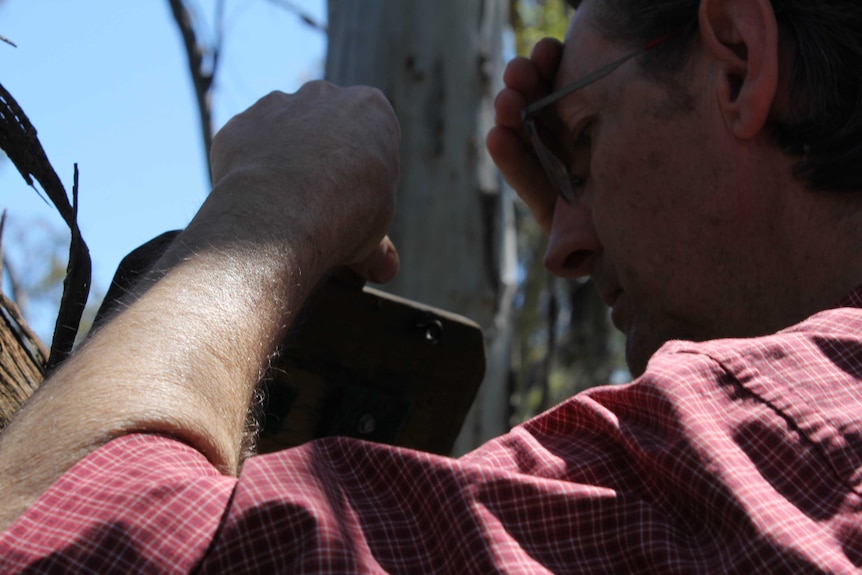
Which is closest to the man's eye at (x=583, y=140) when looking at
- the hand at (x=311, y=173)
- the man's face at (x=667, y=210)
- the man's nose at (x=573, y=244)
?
the man's face at (x=667, y=210)

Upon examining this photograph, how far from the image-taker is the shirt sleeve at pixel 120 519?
0.85 m

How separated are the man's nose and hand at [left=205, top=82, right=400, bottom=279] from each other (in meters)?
0.49

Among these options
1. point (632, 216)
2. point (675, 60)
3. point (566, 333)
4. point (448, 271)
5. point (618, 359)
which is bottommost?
point (618, 359)

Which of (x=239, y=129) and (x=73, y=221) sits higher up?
(x=239, y=129)

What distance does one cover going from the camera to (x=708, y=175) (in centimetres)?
171

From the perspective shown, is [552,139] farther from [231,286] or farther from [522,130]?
[231,286]

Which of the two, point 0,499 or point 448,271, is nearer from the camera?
point 0,499

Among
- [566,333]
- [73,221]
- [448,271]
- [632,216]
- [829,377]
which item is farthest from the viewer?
[566,333]

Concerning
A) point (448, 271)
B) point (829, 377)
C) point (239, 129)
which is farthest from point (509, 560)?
point (448, 271)

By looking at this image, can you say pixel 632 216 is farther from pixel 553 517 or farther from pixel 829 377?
pixel 553 517

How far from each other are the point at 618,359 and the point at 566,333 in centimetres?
294

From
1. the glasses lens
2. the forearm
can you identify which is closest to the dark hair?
the glasses lens

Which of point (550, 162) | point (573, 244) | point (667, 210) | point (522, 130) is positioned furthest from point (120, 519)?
point (522, 130)

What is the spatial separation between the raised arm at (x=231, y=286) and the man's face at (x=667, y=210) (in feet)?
1.55
